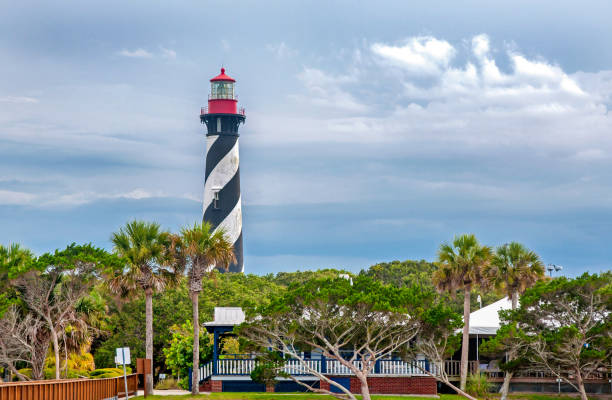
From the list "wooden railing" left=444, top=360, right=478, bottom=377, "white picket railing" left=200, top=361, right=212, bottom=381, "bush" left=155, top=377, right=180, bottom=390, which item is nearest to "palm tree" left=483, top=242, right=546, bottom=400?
"wooden railing" left=444, top=360, right=478, bottom=377

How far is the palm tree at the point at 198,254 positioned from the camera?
41.1m

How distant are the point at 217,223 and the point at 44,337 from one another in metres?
33.3

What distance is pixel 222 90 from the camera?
77250 millimetres

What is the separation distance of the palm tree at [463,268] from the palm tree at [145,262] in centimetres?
1290

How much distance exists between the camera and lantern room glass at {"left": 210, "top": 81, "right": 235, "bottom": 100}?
76775 mm

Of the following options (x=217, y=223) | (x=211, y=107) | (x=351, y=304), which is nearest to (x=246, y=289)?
(x=217, y=223)

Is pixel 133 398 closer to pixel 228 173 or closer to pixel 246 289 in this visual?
pixel 246 289

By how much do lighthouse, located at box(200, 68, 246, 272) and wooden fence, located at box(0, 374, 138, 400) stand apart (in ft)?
114

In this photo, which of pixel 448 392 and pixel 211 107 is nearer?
pixel 448 392

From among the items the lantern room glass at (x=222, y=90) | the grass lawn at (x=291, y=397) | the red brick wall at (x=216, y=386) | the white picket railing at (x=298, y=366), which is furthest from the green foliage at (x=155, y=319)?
the lantern room glass at (x=222, y=90)

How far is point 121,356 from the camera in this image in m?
34.8

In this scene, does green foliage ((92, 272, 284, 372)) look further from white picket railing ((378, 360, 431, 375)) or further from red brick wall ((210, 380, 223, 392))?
white picket railing ((378, 360, 431, 375))

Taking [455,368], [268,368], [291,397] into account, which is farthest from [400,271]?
[268,368]

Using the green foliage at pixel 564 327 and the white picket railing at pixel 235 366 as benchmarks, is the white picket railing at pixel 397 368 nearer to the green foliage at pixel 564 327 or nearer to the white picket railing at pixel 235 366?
the white picket railing at pixel 235 366
